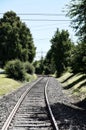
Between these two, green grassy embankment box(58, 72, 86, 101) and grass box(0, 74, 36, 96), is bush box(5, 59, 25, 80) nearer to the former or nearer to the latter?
grass box(0, 74, 36, 96)

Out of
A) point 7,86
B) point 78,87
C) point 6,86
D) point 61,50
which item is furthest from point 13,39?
point 78,87

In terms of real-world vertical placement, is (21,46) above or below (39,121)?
above

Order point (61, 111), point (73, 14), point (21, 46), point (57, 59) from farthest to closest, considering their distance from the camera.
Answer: point (57, 59), point (21, 46), point (73, 14), point (61, 111)

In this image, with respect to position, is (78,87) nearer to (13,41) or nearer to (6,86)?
(6,86)

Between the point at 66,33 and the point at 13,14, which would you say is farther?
the point at 66,33

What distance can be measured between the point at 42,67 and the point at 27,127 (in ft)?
494

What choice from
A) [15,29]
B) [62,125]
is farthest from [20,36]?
[62,125]

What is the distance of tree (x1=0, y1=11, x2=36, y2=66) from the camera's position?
7481 centimetres

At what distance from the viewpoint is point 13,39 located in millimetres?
75500

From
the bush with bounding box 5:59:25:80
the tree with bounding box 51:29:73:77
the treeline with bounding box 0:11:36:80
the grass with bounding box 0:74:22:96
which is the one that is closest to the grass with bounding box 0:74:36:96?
the grass with bounding box 0:74:22:96

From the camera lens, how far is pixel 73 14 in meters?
26.0

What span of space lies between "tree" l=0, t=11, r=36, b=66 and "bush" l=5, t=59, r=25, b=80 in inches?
591

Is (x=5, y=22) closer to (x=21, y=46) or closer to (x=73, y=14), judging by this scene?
(x=21, y=46)

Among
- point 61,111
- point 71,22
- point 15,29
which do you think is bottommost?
point 61,111
